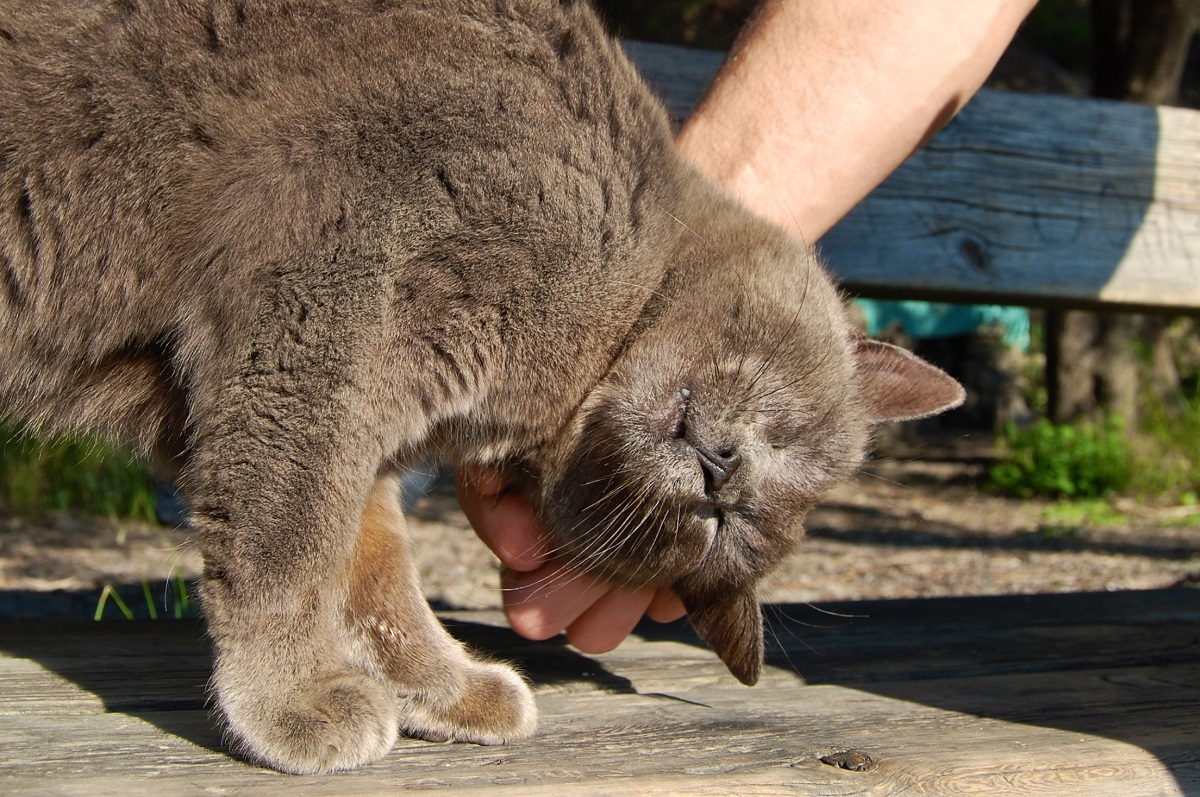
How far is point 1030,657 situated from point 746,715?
72 cm

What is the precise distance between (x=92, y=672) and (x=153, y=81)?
3.06 feet

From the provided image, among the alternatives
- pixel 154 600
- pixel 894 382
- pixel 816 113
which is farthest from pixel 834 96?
pixel 154 600

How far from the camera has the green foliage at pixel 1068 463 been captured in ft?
18.9

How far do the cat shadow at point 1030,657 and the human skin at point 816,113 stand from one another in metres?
0.39

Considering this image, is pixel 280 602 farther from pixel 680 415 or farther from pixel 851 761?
pixel 851 761

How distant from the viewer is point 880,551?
475 centimetres

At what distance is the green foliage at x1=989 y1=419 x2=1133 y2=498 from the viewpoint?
5762 millimetres

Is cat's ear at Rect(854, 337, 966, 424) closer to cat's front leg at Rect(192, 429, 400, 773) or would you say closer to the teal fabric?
cat's front leg at Rect(192, 429, 400, 773)

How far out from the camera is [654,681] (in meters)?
2.06

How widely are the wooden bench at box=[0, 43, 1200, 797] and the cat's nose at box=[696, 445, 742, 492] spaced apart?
1.22 feet

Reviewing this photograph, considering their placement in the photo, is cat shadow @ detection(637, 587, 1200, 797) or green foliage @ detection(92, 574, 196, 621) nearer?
cat shadow @ detection(637, 587, 1200, 797)

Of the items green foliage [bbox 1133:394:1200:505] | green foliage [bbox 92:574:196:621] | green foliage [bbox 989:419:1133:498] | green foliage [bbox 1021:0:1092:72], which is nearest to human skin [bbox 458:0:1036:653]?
green foliage [bbox 92:574:196:621]

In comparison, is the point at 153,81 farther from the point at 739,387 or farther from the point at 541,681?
the point at 541,681

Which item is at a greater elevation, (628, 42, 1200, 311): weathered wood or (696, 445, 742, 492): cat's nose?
(628, 42, 1200, 311): weathered wood
